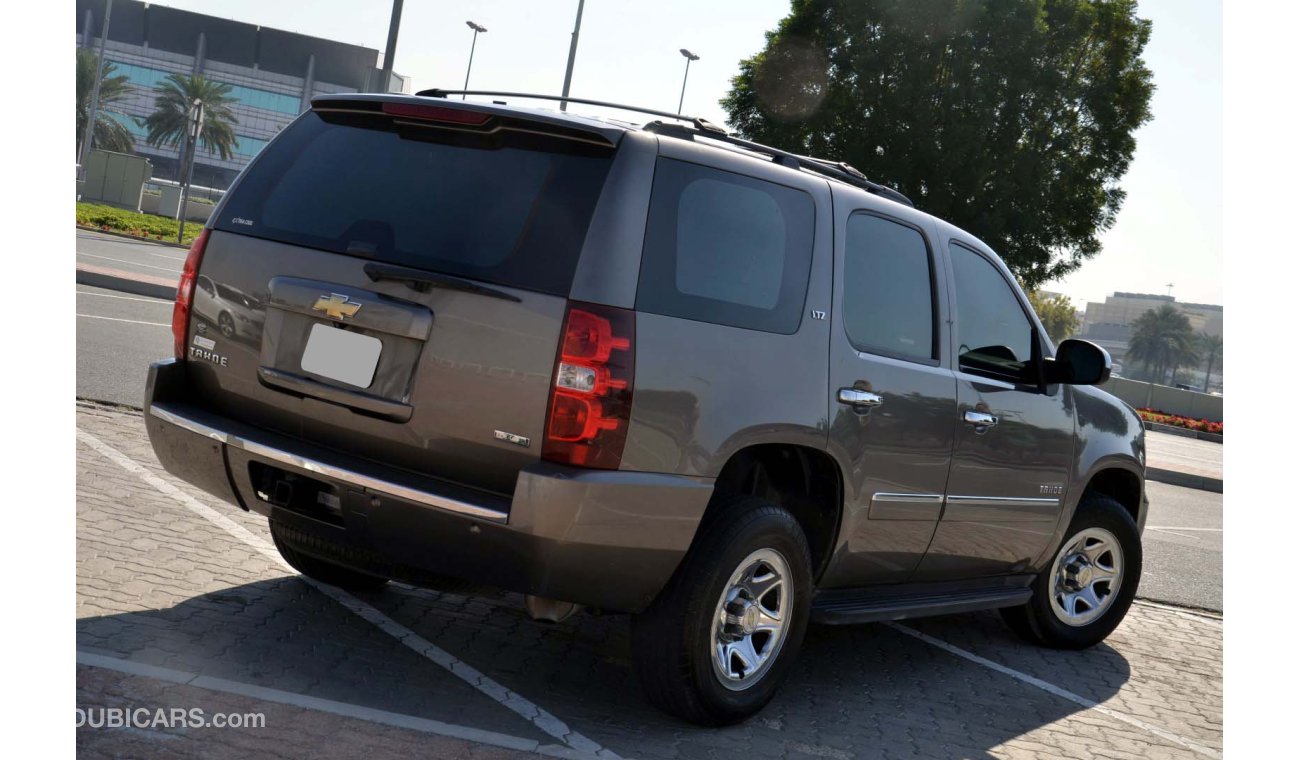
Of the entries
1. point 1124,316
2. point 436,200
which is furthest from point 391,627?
point 1124,316

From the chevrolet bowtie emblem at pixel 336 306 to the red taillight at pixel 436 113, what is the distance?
672 mm

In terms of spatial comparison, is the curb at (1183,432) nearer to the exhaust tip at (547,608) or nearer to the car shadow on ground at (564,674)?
the car shadow on ground at (564,674)

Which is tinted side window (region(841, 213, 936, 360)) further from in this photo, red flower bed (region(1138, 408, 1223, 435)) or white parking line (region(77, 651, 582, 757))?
red flower bed (region(1138, 408, 1223, 435))

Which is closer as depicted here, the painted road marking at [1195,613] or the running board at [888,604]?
the running board at [888,604]

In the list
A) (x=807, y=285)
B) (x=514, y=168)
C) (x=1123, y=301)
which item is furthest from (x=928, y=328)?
(x=1123, y=301)

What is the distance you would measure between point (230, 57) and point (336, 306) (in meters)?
107

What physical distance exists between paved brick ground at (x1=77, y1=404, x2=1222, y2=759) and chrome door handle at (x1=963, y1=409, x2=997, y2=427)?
1.14m

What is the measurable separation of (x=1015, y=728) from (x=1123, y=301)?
134m

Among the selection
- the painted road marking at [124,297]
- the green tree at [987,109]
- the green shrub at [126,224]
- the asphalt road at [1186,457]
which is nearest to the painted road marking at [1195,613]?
the asphalt road at [1186,457]

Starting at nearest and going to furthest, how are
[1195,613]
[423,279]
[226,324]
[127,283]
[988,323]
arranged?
[423,279]
[226,324]
[988,323]
[1195,613]
[127,283]

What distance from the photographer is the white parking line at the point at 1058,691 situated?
17.1 feet

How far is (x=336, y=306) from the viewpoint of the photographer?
4.05m

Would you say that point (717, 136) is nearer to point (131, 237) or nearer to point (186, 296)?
point (186, 296)

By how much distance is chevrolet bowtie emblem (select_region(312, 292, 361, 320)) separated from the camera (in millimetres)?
4020
